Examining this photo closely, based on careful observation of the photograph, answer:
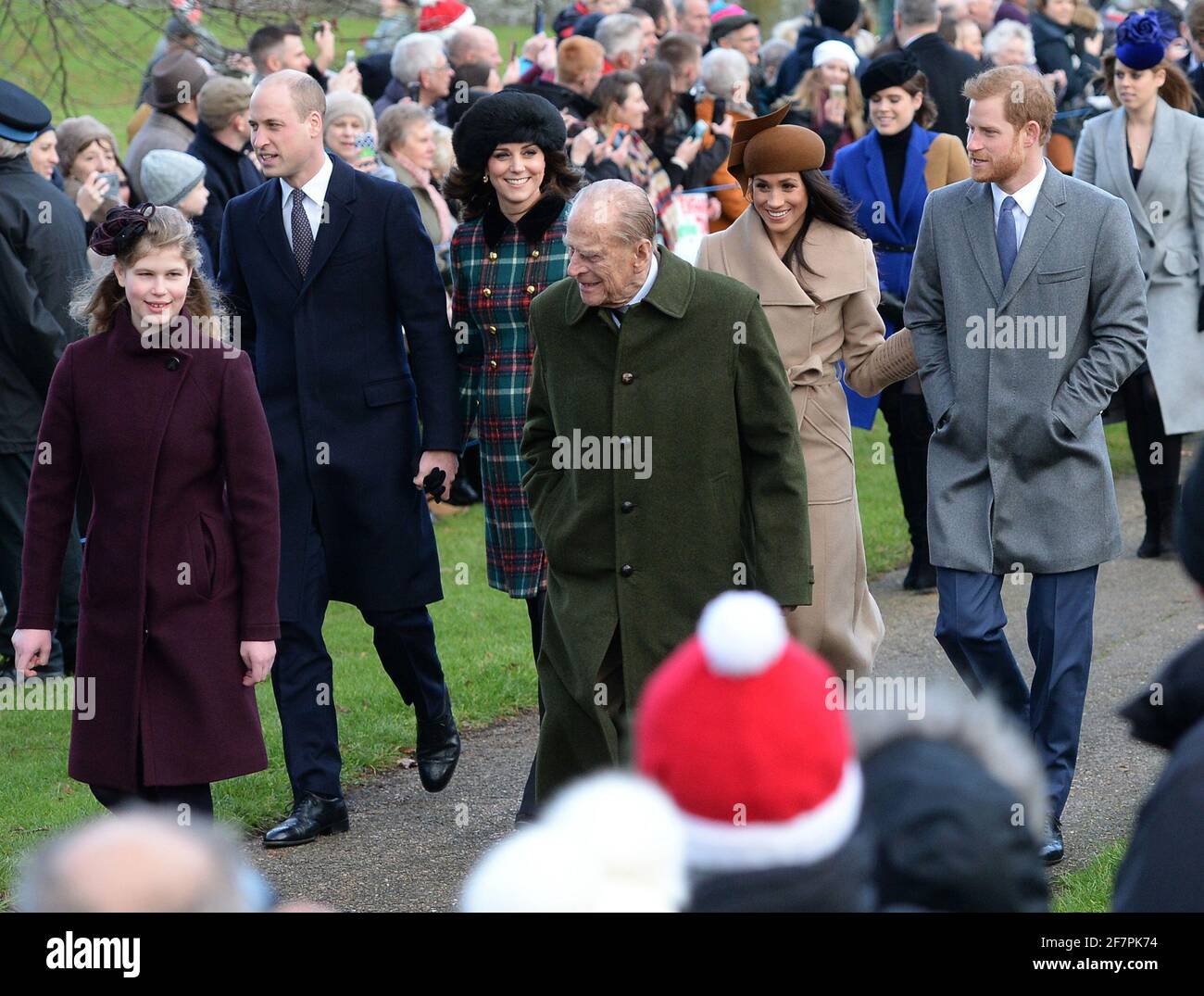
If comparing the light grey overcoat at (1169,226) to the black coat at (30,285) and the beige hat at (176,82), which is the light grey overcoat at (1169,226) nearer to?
the beige hat at (176,82)

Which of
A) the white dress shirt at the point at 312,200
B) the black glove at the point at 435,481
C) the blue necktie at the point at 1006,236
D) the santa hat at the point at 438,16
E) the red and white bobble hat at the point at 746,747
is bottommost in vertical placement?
the black glove at the point at 435,481

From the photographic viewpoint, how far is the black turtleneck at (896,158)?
8.19m

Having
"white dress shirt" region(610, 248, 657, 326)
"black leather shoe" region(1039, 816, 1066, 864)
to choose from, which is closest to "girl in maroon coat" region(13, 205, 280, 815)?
"white dress shirt" region(610, 248, 657, 326)

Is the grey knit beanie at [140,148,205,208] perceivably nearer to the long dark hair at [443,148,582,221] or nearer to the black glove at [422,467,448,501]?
the long dark hair at [443,148,582,221]

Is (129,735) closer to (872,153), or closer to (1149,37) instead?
(872,153)

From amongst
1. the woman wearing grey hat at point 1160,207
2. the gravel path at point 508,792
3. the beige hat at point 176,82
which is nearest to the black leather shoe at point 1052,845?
the gravel path at point 508,792

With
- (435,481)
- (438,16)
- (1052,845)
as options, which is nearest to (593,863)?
(1052,845)

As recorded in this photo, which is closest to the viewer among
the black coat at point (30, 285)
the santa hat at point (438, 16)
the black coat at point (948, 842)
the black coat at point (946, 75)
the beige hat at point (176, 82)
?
the black coat at point (948, 842)

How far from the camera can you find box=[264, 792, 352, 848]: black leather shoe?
5.65m

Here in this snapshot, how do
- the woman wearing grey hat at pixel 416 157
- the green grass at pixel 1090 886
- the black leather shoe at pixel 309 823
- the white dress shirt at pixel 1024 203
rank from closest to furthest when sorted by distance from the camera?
the green grass at pixel 1090 886
the white dress shirt at pixel 1024 203
the black leather shoe at pixel 309 823
the woman wearing grey hat at pixel 416 157

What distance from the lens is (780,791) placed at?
6.61 feet

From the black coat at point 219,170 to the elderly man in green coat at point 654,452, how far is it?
422 cm

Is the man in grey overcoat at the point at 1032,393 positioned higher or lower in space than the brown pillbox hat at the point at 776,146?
lower

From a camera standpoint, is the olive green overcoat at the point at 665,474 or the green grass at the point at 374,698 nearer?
the olive green overcoat at the point at 665,474
